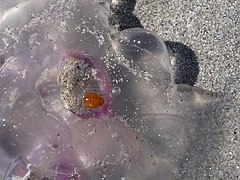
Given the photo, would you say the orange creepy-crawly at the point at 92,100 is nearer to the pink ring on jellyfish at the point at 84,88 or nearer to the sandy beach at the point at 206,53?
the pink ring on jellyfish at the point at 84,88

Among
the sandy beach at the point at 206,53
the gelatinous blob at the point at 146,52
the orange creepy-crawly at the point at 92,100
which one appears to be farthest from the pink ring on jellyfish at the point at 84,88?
the sandy beach at the point at 206,53

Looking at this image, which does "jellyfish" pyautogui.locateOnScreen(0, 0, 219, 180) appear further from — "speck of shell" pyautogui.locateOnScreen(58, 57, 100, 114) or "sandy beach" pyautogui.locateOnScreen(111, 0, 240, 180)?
"sandy beach" pyautogui.locateOnScreen(111, 0, 240, 180)

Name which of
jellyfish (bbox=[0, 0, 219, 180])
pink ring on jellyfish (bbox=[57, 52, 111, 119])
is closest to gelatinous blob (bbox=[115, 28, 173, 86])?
jellyfish (bbox=[0, 0, 219, 180])

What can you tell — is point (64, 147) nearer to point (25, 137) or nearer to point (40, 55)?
point (25, 137)

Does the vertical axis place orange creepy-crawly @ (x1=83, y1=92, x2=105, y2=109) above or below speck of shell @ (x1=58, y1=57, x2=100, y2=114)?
Answer: below

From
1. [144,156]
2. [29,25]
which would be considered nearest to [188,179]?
[144,156]

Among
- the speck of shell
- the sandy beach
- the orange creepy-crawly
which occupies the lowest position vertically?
the sandy beach

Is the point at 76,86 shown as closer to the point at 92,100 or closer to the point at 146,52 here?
the point at 92,100
